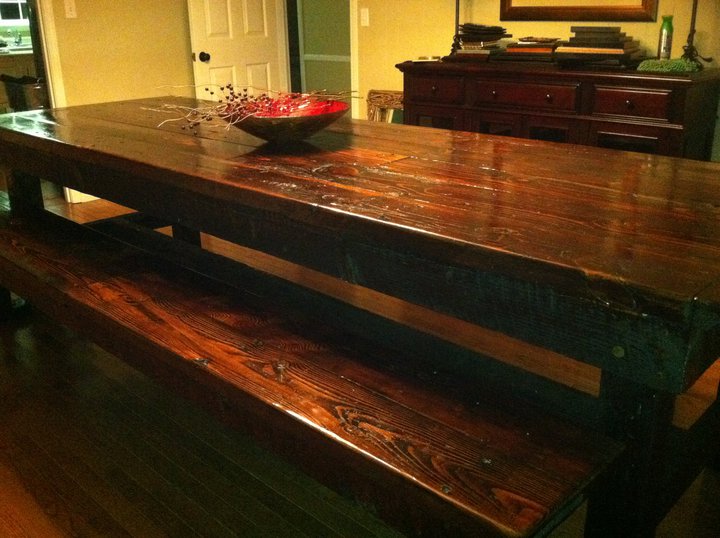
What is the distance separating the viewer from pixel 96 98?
459 cm

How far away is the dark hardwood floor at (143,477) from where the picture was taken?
1.71 m

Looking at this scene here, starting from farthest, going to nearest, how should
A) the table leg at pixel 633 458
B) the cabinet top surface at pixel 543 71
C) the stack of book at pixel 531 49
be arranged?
1. the stack of book at pixel 531 49
2. the cabinet top surface at pixel 543 71
3. the table leg at pixel 633 458

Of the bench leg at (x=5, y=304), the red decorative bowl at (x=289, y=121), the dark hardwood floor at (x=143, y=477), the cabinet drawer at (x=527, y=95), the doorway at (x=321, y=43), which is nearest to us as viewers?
the dark hardwood floor at (x=143, y=477)

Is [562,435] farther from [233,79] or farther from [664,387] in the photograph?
[233,79]

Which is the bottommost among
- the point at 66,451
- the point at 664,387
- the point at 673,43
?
the point at 66,451

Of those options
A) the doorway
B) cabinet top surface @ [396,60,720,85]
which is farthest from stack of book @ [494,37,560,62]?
the doorway

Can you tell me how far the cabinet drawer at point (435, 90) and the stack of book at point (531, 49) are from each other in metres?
0.27

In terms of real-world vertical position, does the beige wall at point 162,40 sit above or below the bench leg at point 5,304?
above

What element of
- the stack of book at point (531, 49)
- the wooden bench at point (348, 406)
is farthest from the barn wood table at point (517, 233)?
the stack of book at point (531, 49)

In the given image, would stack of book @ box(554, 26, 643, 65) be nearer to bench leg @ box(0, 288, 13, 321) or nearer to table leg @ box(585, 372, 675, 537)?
table leg @ box(585, 372, 675, 537)

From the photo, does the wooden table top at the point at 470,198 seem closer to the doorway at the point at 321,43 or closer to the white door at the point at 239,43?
the white door at the point at 239,43

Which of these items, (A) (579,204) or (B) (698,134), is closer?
(A) (579,204)

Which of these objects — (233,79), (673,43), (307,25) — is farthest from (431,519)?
(307,25)

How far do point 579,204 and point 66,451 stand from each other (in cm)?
158
